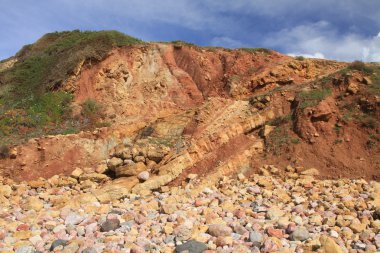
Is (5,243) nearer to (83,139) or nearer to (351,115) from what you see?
(83,139)

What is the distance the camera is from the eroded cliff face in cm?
1470

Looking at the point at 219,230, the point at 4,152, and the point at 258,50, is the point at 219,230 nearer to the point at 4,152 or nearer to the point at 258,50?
the point at 4,152

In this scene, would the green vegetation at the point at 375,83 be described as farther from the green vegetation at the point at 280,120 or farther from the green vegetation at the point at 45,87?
the green vegetation at the point at 45,87

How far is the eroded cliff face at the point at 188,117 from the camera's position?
1470 cm

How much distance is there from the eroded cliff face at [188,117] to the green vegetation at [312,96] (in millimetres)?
167

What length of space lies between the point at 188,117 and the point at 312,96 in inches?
222

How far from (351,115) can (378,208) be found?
19.4 ft

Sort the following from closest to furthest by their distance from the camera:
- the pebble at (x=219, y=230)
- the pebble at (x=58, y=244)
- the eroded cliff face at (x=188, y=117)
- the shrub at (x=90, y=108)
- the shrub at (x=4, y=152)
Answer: the pebble at (x=58, y=244) → the pebble at (x=219, y=230) → the eroded cliff face at (x=188, y=117) → the shrub at (x=4, y=152) → the shrub at (x=90, y=108)

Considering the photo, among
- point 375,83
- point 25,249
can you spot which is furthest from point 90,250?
point 375,83

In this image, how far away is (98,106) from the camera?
2055cm

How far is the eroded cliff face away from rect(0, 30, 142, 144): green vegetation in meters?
0.89

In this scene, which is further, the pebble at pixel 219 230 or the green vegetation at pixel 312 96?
the green vegetation at pixel 312 96

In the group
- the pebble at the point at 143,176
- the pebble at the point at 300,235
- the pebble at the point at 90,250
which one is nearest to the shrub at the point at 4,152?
the pebble at the point at 143,176

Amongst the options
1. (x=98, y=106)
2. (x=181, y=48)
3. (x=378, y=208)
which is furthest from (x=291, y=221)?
(x=181, y=48)
